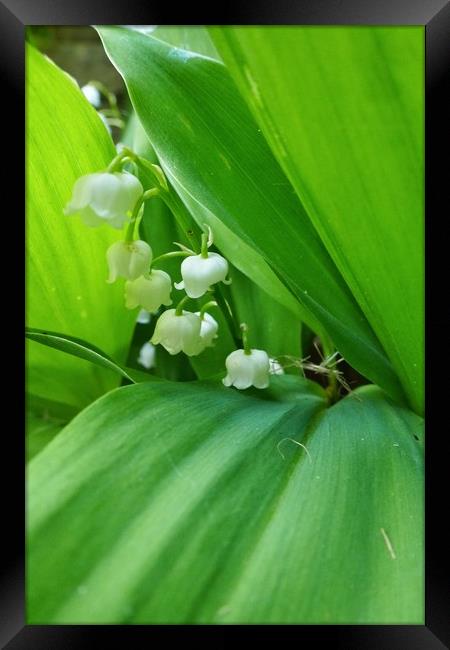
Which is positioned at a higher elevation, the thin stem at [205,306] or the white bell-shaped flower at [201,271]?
the white bell-shaped flower at [201,271]

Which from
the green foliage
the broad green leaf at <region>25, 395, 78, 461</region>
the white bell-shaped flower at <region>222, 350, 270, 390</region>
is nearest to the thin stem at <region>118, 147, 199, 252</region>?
the green foliage

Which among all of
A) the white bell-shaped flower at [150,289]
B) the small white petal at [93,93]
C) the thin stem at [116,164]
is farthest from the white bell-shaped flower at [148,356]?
the small white petal at [93,93]

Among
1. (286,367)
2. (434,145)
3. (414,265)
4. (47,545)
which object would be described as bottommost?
(47,545)

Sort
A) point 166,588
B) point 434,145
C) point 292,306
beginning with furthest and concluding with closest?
point 292,306 < point 434,145 < point 166,588

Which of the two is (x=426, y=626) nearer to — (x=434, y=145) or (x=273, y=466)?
(x=273, y=466)

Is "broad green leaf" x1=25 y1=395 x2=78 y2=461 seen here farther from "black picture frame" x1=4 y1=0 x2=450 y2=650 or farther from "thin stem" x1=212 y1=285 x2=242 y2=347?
"thin stem" x1=212 y1=285 x2=242 y2=347

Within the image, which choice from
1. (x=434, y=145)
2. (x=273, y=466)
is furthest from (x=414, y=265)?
(x=273, y=466)

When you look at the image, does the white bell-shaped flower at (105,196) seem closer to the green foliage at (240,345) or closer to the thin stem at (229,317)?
the green foliage at (240,345)

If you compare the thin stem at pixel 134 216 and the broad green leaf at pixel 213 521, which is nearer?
the broad green leaf at pixel 213 521
